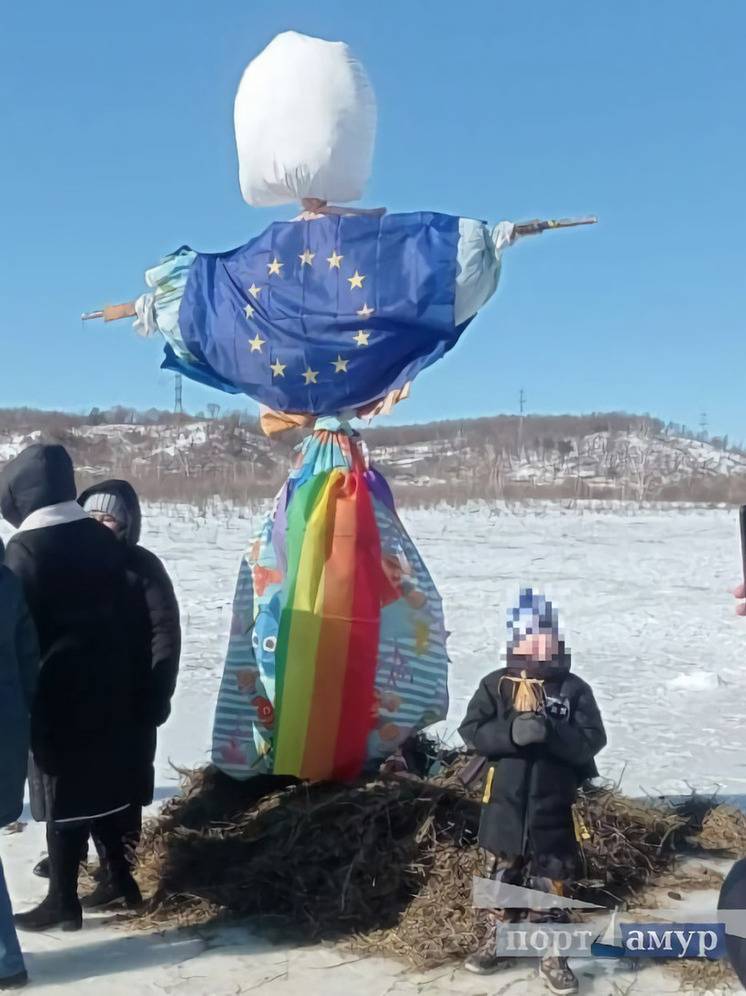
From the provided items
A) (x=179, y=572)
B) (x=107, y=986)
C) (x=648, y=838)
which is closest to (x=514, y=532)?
(x=179, y=572)

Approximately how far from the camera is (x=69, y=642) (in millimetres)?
3227

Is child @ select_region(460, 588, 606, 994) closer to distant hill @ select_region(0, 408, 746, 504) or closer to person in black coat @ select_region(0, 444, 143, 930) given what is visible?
person in black coat @ select_region(0, 444, 143, 930)

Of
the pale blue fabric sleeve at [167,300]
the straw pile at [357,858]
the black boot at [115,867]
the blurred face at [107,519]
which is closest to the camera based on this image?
the straw pile at [357,858]

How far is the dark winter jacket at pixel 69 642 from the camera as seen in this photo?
322 centimetres

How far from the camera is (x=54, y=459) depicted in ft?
10.9

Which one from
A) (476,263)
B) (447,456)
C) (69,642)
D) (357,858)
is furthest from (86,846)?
(447,456)

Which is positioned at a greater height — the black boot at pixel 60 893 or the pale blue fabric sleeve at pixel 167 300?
the pale blue fabric sleeve at pixel 167 300

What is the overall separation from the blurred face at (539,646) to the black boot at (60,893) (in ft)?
5.04

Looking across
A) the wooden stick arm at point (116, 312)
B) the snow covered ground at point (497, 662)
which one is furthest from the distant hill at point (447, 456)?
the wooden stick arm at point (116, 312)

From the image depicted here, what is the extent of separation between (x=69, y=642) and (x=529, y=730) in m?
1.44

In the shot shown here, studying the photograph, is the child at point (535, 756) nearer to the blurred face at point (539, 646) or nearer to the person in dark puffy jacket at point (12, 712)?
the blurred face at point (539, 646)

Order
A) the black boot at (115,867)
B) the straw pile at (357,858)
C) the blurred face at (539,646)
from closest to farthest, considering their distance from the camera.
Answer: the blurred face at (539,646), the straw pile at (357,858), the black boot at (115,867)

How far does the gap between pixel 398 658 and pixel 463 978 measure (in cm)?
116

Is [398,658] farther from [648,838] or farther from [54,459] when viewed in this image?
[54,459]
